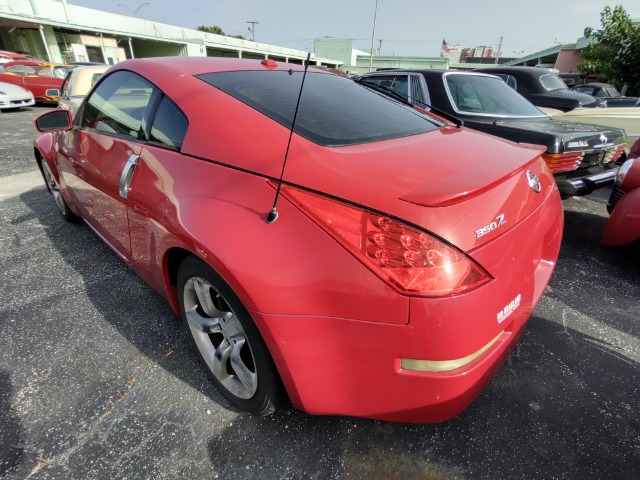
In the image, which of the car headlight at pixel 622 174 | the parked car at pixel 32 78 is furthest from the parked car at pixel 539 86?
the parked car at pixel 32 78

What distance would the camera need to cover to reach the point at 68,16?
24.4m

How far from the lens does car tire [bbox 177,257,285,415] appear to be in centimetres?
147

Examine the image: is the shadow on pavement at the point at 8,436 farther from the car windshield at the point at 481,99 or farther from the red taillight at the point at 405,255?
the car windshield at the point at 481,99

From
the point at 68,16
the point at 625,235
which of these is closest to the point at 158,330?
the point at 625,235

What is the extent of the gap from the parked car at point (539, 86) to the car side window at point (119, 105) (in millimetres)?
Answer: 6753

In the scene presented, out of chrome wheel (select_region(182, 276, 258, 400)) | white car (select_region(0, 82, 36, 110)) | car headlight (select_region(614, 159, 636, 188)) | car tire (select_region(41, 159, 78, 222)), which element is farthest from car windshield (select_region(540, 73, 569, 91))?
white car (select_region(0, 82, 36, 110))

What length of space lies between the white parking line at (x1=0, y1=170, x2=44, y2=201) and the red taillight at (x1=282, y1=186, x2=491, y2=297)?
5215 millimetres

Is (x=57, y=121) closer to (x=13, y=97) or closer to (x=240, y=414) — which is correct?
(x=240, y=414)

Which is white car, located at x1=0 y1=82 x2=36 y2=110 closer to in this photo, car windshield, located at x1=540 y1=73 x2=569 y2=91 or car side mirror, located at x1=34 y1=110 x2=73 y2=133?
car side mirror, located at x1=34 y1=110 x2=73 y2=133

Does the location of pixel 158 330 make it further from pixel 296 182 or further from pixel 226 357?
pixel 296 182

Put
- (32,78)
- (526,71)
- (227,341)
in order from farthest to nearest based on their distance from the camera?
(32,78)
(526,71)
(227,341)

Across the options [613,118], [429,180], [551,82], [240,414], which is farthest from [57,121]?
[551,82]

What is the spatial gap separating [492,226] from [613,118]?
5604 millimetres

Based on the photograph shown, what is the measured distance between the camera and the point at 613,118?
5238 millimetres
